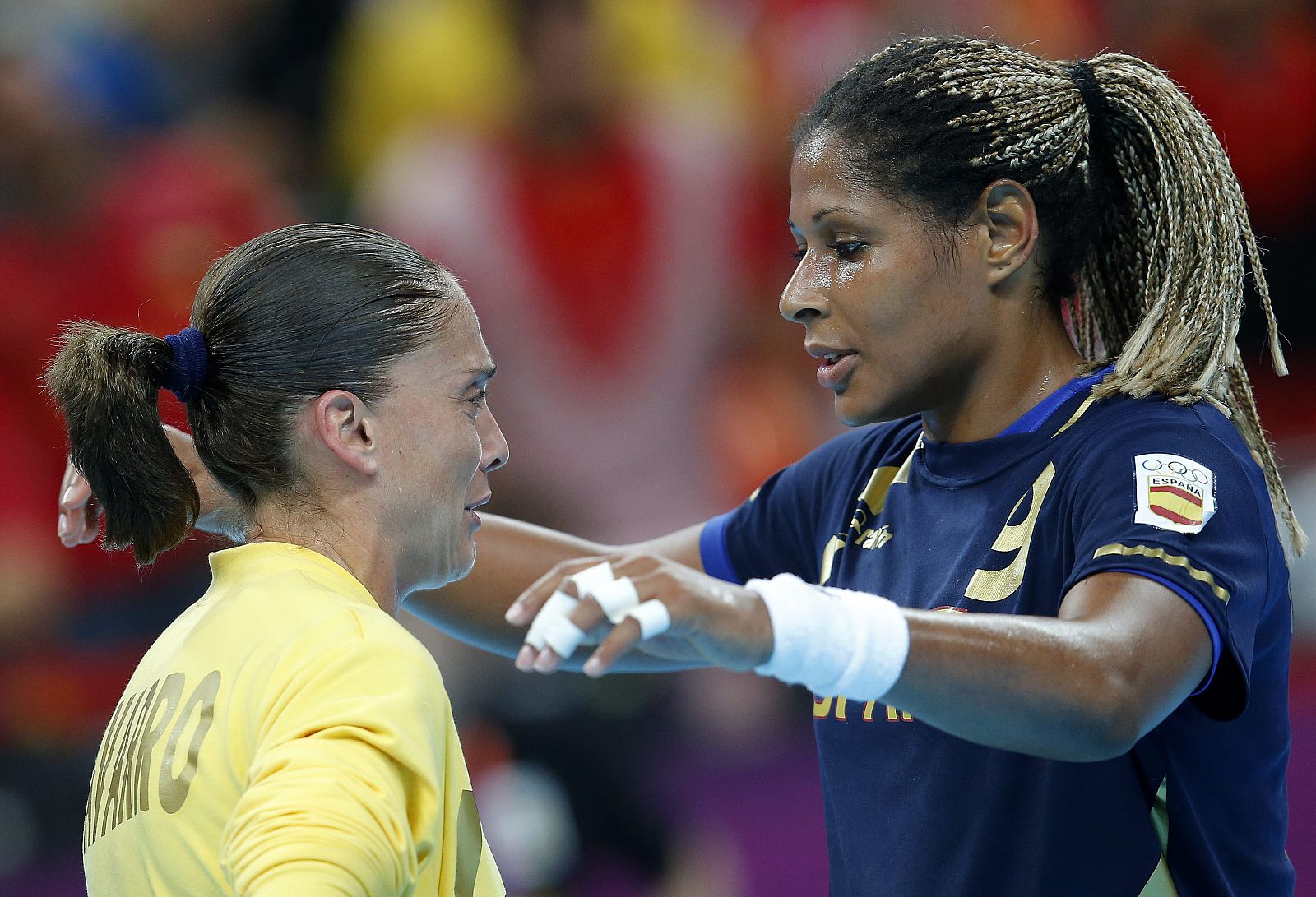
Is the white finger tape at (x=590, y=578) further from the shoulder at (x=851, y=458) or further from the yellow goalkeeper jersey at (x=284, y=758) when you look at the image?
the shoulder at (x=851, y=458)

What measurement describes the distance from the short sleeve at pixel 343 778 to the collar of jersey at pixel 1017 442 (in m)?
0.94

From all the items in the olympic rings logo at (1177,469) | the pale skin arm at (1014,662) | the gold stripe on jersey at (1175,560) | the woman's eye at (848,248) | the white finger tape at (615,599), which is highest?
the woman's eye at (848,248)

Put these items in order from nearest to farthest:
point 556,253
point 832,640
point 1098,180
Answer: point 832,640
point 1098,180
point 556,253

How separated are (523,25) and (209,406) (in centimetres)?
394

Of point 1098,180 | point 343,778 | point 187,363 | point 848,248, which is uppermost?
point 1098,180

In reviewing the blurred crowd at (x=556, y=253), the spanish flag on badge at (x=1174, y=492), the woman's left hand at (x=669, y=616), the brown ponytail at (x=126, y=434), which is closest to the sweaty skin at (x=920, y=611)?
the woman's left hand at (x=669, y=616)

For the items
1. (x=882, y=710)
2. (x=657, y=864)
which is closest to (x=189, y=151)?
(x=657, y=864)

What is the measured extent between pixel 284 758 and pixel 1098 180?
1.56m

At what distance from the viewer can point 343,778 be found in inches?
60.6

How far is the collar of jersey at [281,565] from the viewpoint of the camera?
1.90 meters

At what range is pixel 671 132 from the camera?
5660 mm

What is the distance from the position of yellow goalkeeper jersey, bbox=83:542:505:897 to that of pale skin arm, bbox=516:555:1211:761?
8.4 inches

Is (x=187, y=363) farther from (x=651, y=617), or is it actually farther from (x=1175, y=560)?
(x=1175, y=560)

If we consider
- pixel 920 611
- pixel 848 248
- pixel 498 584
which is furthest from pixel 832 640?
pixel 498 584
